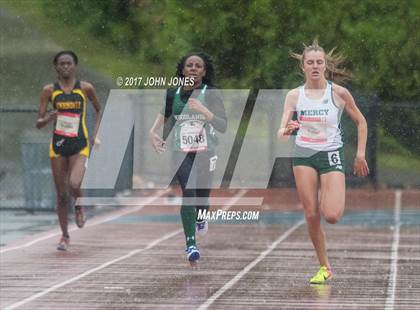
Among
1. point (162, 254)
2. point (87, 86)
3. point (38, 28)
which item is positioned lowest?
point (162, 254)

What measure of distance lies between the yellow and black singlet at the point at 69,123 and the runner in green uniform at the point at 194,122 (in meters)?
2.17

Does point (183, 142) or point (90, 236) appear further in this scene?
point (90, 236)

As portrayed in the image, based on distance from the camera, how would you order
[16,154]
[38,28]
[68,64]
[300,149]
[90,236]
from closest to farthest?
[300,149]
[68,64]
[90,236]
[38,28]
[16,154]

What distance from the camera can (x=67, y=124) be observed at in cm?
1401

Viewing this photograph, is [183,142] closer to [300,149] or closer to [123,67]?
[300,149]

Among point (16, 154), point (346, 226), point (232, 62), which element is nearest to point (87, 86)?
point (232, 62)

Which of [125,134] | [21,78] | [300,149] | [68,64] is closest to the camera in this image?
[300,149]

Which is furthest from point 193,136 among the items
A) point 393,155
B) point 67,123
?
point 393,155

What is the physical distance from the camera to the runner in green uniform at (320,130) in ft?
34.3

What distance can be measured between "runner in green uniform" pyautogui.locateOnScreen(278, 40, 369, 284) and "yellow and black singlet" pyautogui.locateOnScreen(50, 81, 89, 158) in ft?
11.1

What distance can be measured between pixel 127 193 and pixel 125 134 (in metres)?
2.55

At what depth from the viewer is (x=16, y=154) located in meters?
22.9

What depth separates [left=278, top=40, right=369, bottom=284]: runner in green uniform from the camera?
1045cm

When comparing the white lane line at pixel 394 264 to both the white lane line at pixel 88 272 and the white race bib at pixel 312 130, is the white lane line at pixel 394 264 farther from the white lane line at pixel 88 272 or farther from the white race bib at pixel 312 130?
the white lane line at pixel 88 272
